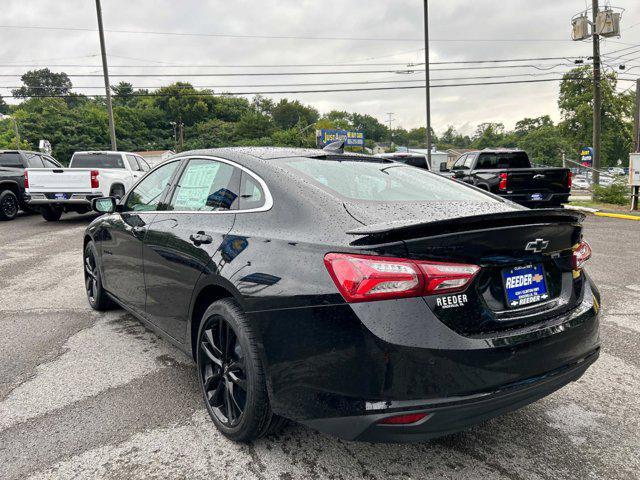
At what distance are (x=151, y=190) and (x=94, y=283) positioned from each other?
1.69 meters

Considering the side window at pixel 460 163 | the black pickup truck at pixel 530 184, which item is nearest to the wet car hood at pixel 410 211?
the black pickup truck at pixel 530 184

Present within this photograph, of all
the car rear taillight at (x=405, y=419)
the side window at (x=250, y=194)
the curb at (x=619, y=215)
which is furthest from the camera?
the curb at (x=619, y=215)

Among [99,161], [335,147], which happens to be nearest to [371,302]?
[335,147]

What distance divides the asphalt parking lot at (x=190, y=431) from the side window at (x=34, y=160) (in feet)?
37.5

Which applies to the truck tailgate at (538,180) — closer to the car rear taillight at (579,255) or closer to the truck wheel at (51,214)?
the car rear taillight at (579,255)

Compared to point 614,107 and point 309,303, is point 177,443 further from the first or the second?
point 614,107

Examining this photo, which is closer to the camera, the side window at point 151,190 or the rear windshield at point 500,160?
the side window at point 151,190

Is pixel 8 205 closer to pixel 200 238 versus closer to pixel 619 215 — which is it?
pixel 200 238

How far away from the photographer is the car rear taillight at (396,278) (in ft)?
6.12

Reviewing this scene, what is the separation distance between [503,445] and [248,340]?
142 cm

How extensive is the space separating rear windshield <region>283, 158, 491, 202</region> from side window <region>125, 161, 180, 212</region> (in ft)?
3.94

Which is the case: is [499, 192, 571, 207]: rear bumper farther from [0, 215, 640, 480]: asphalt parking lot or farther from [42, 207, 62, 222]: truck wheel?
[42, 207, 62, 222]: truck wheel

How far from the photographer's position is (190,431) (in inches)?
104

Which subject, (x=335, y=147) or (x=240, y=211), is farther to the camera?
(x=335, y=147)
